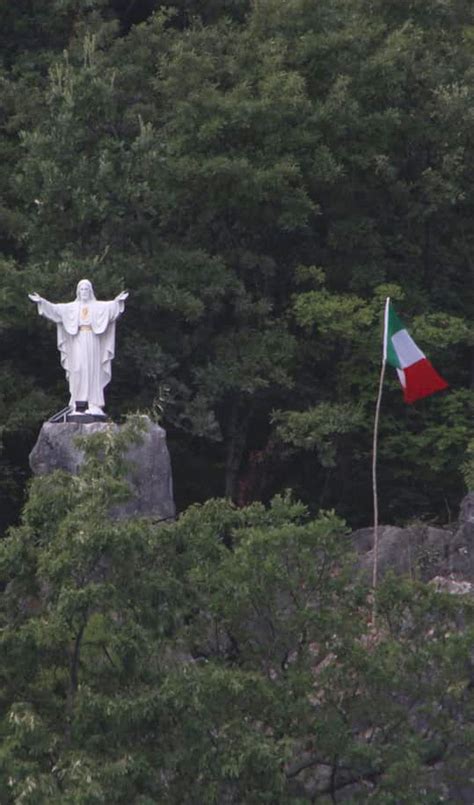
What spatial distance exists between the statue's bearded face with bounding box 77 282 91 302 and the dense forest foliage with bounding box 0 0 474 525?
2180 mm

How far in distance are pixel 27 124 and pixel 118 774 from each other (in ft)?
44.6

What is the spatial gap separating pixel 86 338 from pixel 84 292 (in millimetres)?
527

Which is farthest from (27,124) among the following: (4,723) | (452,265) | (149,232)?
(4,723)

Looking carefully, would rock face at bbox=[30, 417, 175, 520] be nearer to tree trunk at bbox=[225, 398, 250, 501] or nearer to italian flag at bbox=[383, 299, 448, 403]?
italian flag at bbox=[383, 299, 448, 403]

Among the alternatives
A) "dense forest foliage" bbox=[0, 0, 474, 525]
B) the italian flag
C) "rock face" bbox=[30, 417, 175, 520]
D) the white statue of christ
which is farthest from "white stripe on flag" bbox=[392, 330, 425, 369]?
the white statue of christ

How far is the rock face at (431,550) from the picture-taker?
22609 millimetres

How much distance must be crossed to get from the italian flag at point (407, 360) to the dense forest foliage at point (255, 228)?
2279 millimetres

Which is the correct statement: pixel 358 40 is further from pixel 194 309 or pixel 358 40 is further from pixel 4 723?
pixel 4 723

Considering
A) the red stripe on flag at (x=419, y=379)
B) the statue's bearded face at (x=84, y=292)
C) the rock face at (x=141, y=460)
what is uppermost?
the statue's bearded face at (x=84, y=292)

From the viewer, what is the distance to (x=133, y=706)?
15805 mm

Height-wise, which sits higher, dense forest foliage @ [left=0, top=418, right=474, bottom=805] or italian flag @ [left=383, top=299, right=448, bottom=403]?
italian flag @ [left=383, top=299, right=448, bottom=403]

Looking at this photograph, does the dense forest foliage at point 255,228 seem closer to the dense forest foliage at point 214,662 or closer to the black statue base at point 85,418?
the black statue base at point 85,418

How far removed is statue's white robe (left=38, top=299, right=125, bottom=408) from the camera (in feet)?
71.7

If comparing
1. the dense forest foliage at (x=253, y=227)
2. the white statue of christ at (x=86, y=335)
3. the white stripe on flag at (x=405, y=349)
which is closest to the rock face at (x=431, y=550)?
the dense forest foliage at (x=253, y=227)
